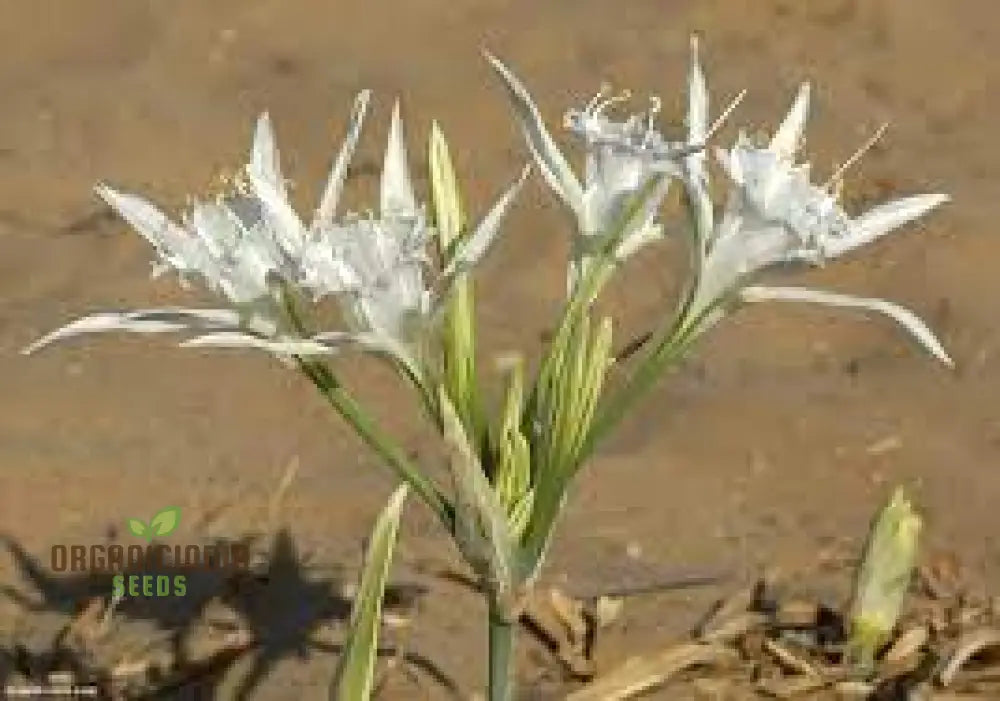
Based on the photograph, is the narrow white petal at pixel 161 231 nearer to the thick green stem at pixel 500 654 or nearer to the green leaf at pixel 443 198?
the green leaf at pixel 443 198

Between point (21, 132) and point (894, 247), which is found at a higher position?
point (21, 132)

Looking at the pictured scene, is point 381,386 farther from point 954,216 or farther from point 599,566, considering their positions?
point 954,216

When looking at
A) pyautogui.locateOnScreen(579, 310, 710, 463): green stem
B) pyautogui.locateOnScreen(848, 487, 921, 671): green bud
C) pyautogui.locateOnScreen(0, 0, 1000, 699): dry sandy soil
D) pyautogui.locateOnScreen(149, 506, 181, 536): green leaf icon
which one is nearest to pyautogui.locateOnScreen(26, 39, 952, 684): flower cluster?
pyautogui.locateOnScreen(579, 310, 710, 463): green stem

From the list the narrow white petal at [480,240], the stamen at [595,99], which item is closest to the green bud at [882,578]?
the stamen at [595,99]

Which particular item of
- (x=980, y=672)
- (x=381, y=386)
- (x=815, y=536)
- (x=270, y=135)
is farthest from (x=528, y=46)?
(x=270, y=135)

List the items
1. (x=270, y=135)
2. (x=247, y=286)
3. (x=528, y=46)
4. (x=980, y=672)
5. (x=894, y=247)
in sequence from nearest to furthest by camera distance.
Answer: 1. (x=247, y=286)
2. (x=270, y=135)
3. (x=980, y=672)
4. (x=894, y=247)
5. (x=528, y=46)

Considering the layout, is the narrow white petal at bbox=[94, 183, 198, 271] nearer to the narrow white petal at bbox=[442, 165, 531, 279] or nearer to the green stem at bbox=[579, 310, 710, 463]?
the narrow white petal at bbox=[442, 165, 531, 279]
